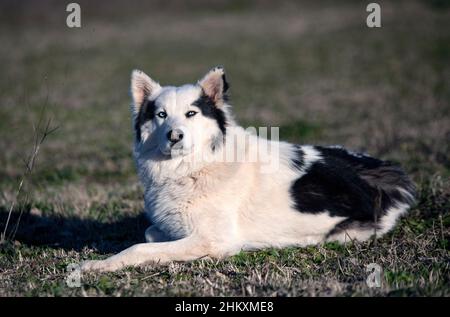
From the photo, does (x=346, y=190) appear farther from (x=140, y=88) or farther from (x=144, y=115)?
(x=140, y=88)

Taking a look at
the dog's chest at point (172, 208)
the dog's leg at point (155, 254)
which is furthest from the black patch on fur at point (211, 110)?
the dog's leg at point (155, 254)

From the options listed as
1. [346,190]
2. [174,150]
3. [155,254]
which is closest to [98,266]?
[155,254]

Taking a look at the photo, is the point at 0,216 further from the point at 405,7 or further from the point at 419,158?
the point at 405,7

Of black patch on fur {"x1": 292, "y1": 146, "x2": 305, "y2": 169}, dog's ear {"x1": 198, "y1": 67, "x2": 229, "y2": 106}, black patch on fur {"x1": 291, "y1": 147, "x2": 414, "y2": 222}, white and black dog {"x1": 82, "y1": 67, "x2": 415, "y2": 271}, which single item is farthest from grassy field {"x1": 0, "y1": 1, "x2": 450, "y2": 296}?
dog's ear {"x1": 198, "y1": 67, "x2": 229, "y2": 106}

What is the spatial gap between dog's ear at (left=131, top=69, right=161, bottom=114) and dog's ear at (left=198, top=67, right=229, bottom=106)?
49cm

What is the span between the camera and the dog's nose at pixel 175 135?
192 inches

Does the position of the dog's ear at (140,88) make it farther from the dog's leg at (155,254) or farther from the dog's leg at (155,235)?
the dog's leg at (155,254)

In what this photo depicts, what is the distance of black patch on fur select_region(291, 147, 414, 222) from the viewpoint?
5.32 meters

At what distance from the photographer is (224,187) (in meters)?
5.23

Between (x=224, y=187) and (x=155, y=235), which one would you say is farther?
(x=155, y=235)

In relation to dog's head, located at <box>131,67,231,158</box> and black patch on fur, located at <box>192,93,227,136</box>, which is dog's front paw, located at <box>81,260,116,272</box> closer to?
dog's head, located at <box>131,67,231,158</box>

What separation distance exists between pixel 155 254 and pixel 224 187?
2.98 feet

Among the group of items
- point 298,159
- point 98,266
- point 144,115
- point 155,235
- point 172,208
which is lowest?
point 98,266

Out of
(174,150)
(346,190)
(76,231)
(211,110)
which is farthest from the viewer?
(76,231)
